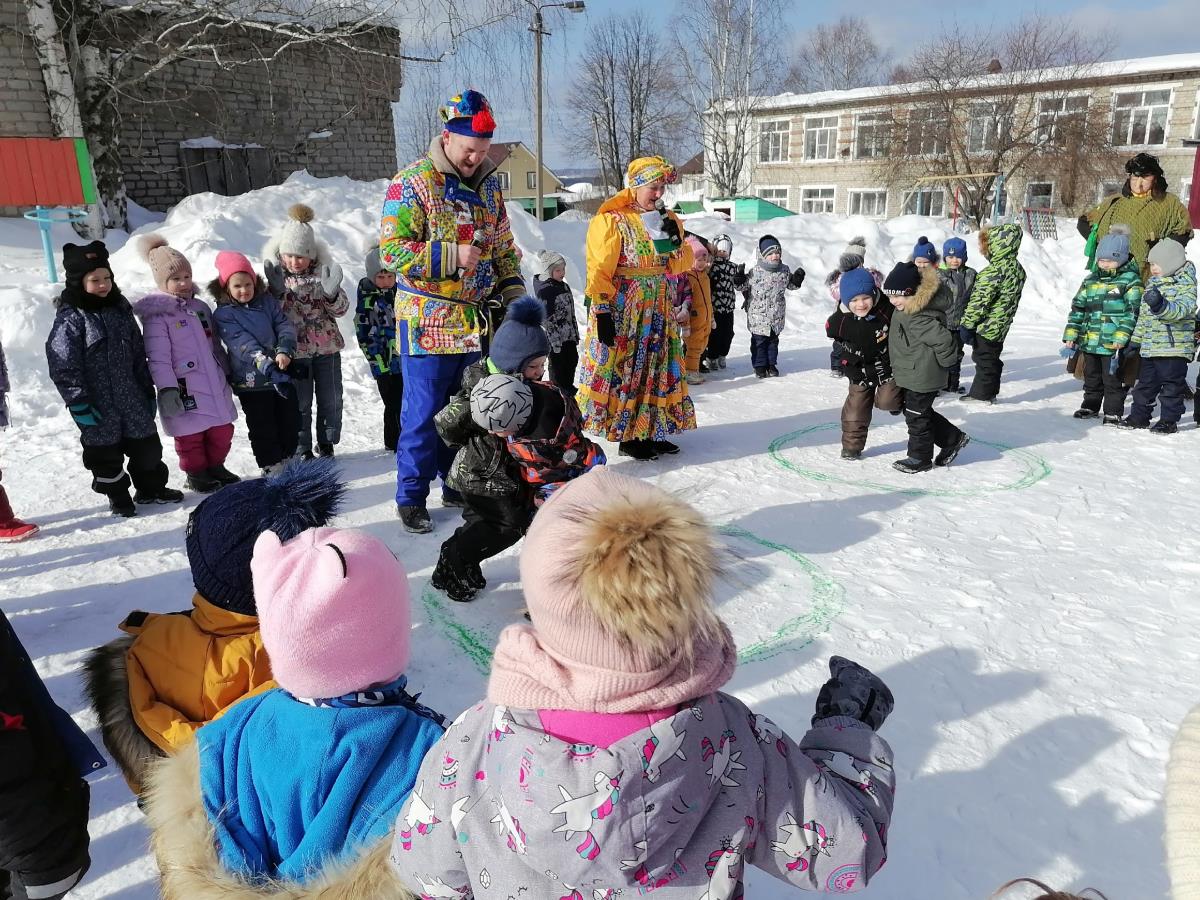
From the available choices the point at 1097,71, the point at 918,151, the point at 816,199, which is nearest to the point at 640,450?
the point at 918,151

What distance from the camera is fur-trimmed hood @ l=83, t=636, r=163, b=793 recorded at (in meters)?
1.84

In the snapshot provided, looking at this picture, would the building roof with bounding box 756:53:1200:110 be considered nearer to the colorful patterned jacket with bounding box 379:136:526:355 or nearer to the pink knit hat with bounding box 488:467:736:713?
the colorful patterned jacket with bounding box 379:136:526:355

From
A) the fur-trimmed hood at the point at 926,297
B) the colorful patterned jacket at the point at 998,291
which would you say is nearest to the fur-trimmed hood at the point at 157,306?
the fur-trimmed hood at the point at 926,297

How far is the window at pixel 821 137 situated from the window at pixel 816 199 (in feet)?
4.58

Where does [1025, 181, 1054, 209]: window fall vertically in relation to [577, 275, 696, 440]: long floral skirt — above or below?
above

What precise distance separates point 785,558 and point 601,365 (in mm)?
1861

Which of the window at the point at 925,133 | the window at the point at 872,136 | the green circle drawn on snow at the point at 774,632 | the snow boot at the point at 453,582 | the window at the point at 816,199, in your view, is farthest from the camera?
the window at the point at 816,199

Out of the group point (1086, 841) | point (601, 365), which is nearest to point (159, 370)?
point (601, 365)

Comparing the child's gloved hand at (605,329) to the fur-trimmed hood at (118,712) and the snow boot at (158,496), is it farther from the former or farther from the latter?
the fur-trimmed hood at (118,712)

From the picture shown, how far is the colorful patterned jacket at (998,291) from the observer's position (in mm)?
6473

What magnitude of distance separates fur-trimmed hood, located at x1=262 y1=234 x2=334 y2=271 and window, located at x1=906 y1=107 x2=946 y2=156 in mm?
29811

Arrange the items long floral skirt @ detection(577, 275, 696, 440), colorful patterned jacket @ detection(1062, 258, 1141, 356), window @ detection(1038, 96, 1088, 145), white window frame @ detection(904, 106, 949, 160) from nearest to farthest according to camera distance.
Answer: long floral skirt @ detection(577, 275, 696, 440)
colorful patterned jacket @ detection(1062, 258, 1141, 356)
window @ detection(1038, 96, 1088, 145)
white window frame @ detection(904, 106, 949, 160)

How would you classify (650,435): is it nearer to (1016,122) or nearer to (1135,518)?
(1135,518)

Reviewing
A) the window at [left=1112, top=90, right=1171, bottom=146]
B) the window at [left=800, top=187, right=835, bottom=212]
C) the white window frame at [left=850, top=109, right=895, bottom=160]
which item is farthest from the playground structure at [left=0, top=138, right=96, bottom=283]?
the window at [left=800, top=187, right=835, bottom=212]
